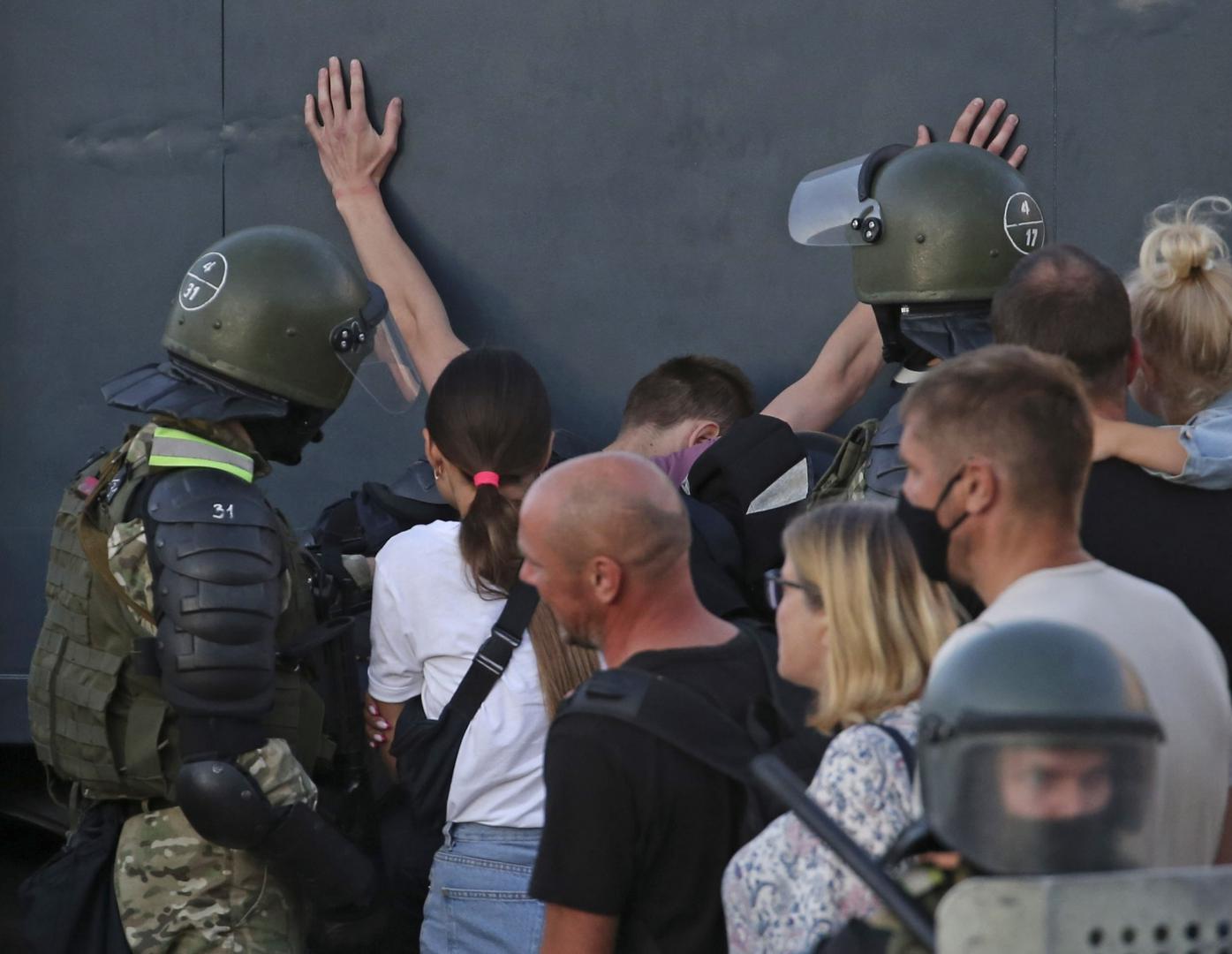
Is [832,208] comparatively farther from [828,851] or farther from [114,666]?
[828,851]

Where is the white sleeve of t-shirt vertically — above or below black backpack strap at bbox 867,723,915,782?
below

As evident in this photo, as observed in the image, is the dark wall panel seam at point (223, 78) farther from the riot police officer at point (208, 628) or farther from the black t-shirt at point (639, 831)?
the black t-shirt at point (639, 831)

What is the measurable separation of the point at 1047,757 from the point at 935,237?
2.33 m

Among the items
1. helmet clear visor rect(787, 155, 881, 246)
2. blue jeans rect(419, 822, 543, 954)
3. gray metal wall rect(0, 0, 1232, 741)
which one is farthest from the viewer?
gray metal wall rect(0, 0, 1232, 741)

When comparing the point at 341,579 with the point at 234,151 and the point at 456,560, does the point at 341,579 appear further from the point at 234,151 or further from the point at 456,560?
the point at 234,151

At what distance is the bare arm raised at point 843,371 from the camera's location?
4027 millimetres

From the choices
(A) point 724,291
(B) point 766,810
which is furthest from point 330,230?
(B) point 766,810

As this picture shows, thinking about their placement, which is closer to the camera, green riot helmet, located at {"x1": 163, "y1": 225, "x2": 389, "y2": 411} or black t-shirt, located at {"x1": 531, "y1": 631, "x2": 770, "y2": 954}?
black t-shirt, located at {"x1": 531, "y1": 631, "x2": 770, "y2": 954}

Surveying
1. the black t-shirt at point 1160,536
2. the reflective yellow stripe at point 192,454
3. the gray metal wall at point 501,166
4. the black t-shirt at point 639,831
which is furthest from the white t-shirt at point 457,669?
the gray metal wall at point 501,166

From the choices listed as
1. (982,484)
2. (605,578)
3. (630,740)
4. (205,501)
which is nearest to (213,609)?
(205,501)

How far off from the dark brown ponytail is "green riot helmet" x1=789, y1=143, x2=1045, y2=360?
2.74 ft

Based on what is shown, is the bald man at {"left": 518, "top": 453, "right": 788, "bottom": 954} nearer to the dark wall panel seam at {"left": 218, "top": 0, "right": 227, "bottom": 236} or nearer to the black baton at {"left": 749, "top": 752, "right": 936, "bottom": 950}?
the black baton at {"left": 749, "top": 752, "right": 936, "bottom": 950}

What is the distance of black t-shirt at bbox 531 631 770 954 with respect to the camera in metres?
2.14

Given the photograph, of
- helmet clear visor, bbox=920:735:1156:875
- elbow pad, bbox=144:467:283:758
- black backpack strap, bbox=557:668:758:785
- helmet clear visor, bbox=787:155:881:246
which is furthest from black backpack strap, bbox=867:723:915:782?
helmet clear visor, bbox=787:155:881:246
